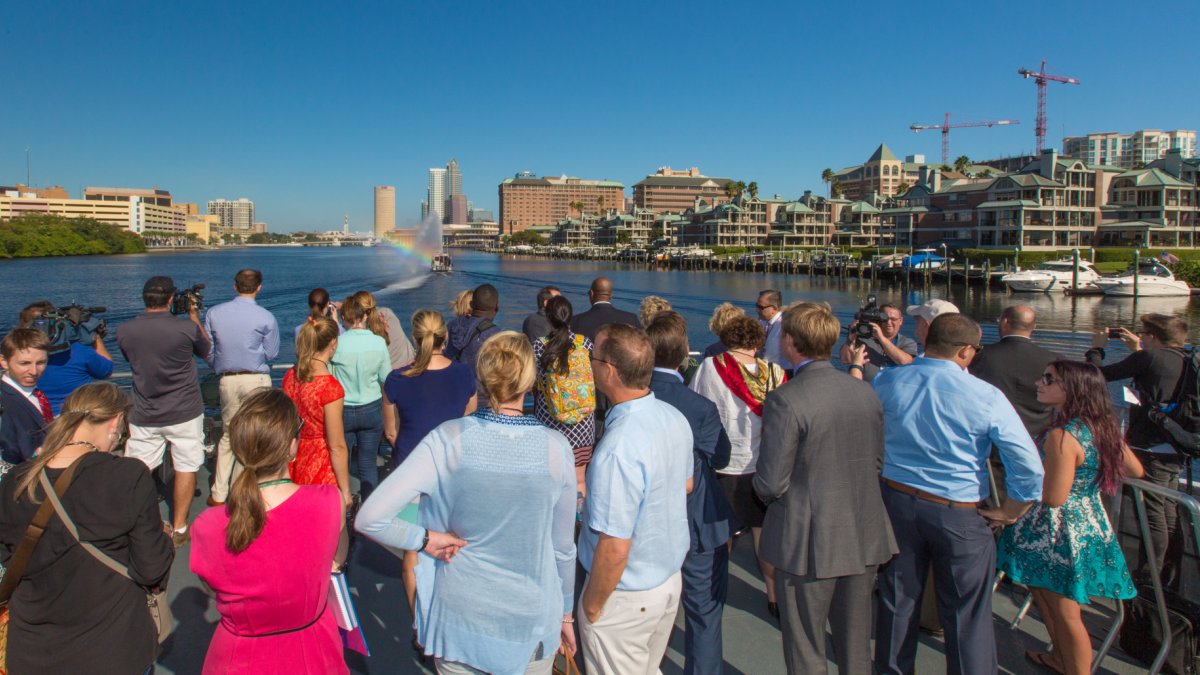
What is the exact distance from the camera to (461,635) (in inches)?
97.7

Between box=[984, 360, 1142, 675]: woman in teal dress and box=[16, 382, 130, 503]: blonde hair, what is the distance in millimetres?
3890

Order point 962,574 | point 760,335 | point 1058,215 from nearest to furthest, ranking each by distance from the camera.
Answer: point 962,574 < point 760,335 < point 1058,215

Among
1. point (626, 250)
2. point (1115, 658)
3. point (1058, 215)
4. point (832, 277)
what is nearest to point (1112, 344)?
point (1115, 658)

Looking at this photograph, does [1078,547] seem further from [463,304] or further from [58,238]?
[58,238]

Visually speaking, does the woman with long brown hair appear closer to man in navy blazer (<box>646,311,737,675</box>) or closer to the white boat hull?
man in navy blazer (<box>646,311,737,675</box>)

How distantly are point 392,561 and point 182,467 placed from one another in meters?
1.75

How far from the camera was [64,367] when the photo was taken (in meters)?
4.87

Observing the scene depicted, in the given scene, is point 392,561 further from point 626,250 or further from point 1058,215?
point 626,250

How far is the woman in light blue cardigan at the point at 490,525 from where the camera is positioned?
7.76 ft

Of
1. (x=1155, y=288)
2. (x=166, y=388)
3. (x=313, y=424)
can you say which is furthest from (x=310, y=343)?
(x=1155, y=288)

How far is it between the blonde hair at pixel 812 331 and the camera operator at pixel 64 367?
4.65 m

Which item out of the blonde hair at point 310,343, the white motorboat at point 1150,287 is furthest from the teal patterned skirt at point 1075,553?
the white motorboat at point 1150,287

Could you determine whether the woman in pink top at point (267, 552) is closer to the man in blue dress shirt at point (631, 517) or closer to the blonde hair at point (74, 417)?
the blonde hair at point (74, 417)

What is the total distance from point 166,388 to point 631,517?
4.00 m
